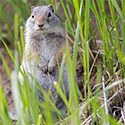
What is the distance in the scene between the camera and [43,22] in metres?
4.29

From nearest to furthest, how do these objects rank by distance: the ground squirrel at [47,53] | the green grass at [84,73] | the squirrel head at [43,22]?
the green grass at [84,73], the squirrel head at [43,22], the ground squirrel at [47,53]

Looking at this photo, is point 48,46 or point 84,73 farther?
point 48,46

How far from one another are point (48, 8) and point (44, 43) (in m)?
0.33

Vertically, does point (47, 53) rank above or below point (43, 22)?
below

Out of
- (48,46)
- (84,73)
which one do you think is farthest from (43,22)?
(84,73)

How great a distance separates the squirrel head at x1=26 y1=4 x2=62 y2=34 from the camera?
4293 mm

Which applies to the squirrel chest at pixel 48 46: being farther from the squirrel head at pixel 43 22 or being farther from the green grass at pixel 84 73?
the green grass at pixel 84 73

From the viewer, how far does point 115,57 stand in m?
4.31

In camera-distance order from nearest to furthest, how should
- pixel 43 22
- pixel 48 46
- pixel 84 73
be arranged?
pixel 84 73 → pixel 43 22 → pixel 48 46

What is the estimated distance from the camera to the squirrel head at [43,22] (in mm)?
4293

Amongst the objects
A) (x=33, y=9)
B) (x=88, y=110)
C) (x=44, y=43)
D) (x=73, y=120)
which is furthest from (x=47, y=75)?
(x=73, y=120)

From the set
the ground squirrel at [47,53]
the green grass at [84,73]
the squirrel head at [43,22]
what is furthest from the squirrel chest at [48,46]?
the green grass at [84,73]

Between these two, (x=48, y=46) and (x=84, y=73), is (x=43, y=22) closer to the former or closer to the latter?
(x=48, y=46)

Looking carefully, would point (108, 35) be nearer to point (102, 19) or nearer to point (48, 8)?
point (102, 19)
